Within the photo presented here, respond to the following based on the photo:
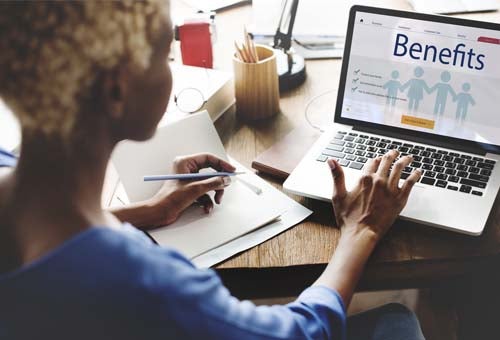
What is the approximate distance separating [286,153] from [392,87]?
260 mm

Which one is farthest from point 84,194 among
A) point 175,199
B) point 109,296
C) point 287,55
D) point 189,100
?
point 287,55

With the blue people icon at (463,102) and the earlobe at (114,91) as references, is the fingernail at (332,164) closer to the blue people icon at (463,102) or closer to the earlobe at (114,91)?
the blue people icon at (463,102)

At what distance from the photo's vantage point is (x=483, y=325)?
1292 millimetres

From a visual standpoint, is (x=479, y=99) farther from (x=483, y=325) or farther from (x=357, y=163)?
(x=483, y=325)

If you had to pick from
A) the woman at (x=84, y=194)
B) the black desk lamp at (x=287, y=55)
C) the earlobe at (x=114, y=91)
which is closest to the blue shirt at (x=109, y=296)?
the woman at (x=84, y=194)

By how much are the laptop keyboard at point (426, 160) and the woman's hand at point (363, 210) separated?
82 millimetres

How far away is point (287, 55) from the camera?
147 cm

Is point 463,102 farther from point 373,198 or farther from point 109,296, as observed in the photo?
point 109,296

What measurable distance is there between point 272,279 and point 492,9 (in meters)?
1.23

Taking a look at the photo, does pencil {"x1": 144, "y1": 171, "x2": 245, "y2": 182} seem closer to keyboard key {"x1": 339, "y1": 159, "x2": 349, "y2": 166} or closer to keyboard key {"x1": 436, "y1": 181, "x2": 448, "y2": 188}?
keyboard key {"x1": 339, "y1": 159, "x2": 349, "y2": 166}

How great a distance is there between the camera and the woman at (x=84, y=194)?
1.85 ft

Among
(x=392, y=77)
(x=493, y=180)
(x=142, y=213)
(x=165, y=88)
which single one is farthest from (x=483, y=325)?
(x=165, y=88)

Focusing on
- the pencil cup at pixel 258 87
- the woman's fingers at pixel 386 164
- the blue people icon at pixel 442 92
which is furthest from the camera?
the pencil cup at pixel 258 87

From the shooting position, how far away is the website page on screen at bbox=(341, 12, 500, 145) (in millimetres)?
1102
